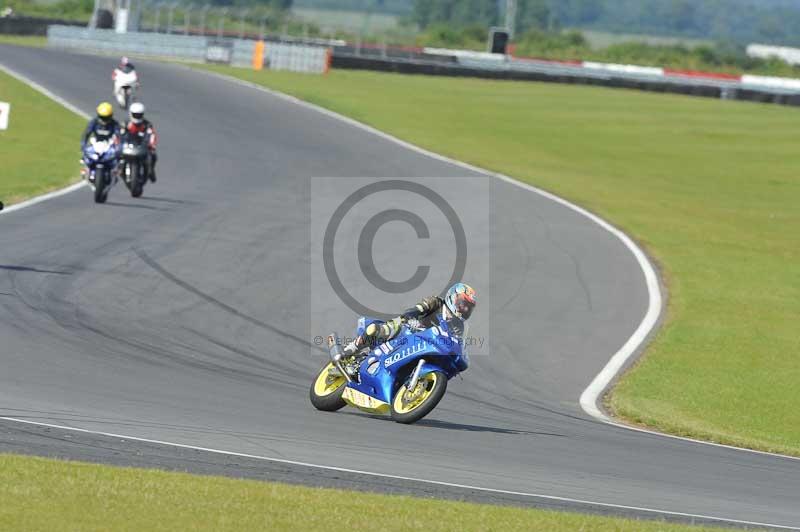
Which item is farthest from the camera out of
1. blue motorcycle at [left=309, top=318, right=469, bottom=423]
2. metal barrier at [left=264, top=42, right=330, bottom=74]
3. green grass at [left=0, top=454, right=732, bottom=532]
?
metal barrier at [left=264, top=42, right=330, bottom=74]

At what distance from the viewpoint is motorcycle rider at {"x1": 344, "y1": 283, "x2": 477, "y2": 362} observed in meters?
12.7

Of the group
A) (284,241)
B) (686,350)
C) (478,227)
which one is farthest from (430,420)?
(478,227)

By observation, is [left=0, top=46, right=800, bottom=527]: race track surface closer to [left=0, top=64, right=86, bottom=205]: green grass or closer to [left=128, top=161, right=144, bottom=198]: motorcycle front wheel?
[left=128, top=161, right=144, bottom=198]: motorcycle front wheel

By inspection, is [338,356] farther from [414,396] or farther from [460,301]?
[460,301]

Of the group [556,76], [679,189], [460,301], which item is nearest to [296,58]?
[556,76]

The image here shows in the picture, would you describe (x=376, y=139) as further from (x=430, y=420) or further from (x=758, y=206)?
(x=430, y=420)

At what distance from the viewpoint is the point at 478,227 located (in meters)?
28.2

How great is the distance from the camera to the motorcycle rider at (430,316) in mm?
12734

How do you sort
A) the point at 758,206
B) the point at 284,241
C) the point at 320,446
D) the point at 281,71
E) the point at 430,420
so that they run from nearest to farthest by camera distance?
the point at 320,446 < the point at 430,420 < the point at 284,241 < the point at 758,206 < the point at 281,71

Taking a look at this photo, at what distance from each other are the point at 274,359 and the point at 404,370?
141 inches

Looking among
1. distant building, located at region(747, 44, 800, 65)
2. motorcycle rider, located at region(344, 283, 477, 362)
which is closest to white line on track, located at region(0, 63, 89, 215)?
motorcycle rider, located at region(344, 283, 477, 362)

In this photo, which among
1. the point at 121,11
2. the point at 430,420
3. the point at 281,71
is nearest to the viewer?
the point at 430,420

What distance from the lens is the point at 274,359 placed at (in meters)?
16.2

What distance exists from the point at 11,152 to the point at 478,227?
12220 millimetres
